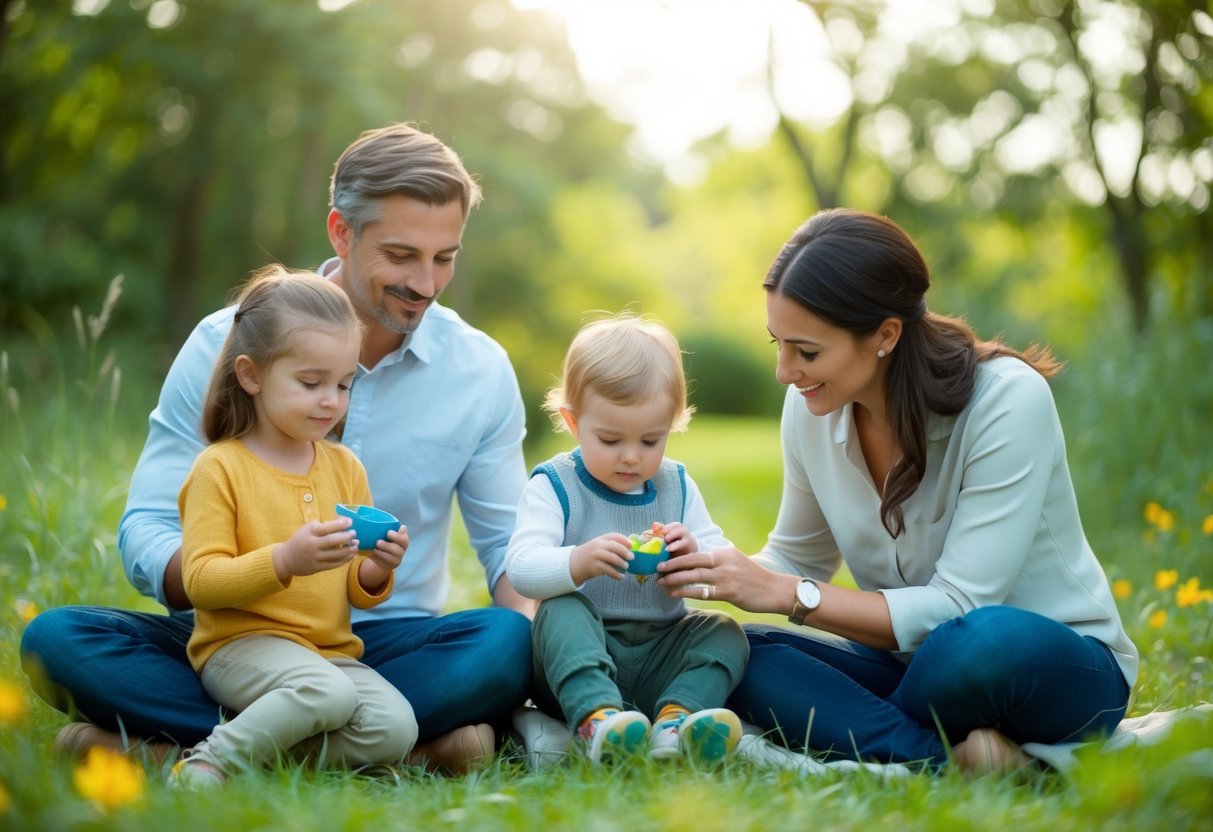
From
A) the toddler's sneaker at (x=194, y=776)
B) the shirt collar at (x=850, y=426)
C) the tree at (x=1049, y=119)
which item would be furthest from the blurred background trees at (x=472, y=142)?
the toddler's sneaker at (x=194, y=776)

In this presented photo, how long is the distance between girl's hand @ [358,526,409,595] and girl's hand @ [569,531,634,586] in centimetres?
39

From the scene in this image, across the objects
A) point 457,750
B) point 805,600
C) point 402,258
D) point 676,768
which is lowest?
point 457,750

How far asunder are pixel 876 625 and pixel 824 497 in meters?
0.46

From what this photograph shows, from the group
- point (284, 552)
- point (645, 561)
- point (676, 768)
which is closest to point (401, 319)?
point (284, 552)

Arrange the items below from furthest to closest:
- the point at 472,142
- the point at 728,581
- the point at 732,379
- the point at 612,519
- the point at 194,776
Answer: the point at 732,379, the point at 472,142, the point at 612,519, the point at 728,581, the point at 194,776

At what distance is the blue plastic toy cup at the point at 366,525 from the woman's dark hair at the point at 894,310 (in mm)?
1072

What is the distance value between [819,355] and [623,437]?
503 mm

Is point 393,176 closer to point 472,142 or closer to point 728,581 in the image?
point 728,581

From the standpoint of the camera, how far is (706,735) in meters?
2.47

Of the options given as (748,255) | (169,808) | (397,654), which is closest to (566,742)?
(397,654)

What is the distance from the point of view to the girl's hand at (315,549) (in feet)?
8.00

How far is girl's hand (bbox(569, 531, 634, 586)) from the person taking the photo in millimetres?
2604

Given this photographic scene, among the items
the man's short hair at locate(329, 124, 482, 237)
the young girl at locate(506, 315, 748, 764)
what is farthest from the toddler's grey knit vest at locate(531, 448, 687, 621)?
the man's short hair at locate(329, 124, 482, 237)

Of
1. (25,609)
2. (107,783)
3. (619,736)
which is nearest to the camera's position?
(107,783)
